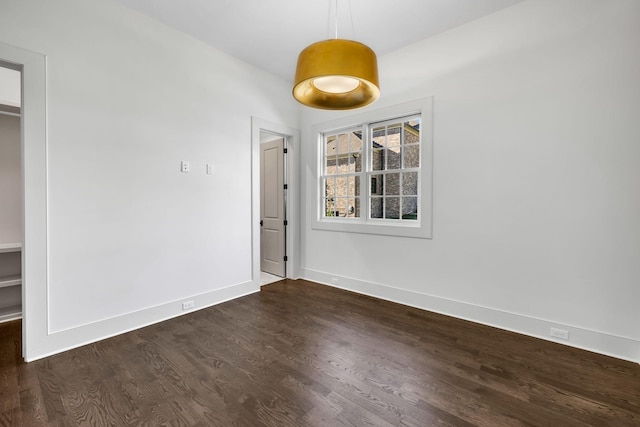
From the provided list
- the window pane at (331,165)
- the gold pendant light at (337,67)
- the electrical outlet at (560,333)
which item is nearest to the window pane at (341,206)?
the window pane at (331,165)

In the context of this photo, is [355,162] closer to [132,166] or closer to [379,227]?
[379,227]

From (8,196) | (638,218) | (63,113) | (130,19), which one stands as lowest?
(638,218)

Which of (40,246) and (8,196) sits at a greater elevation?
(8,196)

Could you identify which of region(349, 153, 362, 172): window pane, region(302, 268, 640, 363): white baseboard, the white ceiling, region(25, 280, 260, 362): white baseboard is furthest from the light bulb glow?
region(25, 280, 260, 362): white baseboard

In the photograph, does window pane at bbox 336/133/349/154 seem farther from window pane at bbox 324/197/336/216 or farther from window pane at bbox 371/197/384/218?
window pane at bbox 371/197/384/218

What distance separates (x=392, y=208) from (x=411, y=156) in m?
0.69

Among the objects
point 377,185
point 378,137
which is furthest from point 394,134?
point 377,185

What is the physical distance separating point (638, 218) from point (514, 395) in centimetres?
170

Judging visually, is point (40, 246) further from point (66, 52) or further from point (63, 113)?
point (66, 52)

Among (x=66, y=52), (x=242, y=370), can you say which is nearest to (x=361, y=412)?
(x=242, y=370)

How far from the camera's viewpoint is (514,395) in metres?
1.81

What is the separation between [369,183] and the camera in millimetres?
3881

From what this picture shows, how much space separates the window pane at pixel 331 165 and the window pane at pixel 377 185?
663 millimetres

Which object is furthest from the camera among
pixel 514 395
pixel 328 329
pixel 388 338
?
pixel 328 329
